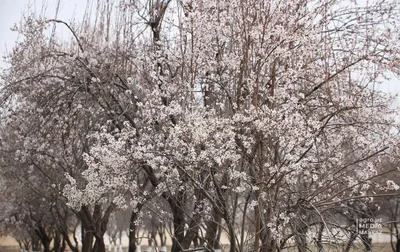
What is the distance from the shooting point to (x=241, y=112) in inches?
277

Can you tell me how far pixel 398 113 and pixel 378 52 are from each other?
932 millimetres

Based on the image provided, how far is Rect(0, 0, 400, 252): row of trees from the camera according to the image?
693 centimetres

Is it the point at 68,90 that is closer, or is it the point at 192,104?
the point at 192,104

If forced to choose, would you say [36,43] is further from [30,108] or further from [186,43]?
[186,43]

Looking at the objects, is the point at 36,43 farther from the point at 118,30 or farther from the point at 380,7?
the point at 380,7

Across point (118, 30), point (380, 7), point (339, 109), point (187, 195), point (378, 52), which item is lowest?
point (187, 195)

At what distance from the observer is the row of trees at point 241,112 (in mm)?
6934

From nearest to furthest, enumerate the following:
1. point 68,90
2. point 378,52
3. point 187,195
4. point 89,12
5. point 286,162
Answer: point 286,162 < point 378,52 < point 187,195 < point 68,90 < point 89,12

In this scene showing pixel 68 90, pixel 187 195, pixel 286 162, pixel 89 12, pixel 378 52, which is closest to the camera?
pixel 286 162

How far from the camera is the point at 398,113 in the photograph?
7.82m

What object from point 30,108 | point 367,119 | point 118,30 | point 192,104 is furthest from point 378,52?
point 30,108

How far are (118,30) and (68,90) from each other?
1440mm

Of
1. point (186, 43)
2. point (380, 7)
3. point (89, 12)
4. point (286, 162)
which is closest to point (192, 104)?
point (186, 43)

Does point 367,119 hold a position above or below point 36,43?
below
